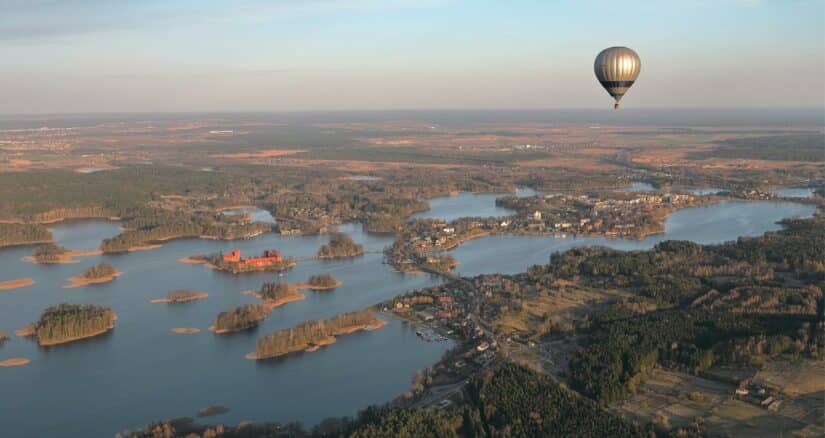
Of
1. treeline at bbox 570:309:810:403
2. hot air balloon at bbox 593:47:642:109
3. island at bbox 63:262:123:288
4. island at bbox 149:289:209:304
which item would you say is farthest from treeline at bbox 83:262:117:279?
hot air balloon at bbox 593:47:642:109

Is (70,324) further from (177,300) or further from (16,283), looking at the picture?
(16,283)

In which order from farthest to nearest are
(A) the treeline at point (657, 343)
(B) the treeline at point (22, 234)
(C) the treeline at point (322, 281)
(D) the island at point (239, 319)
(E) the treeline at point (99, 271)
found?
(B) the treeline at point (22, 234), (E) the treeline at point (99, 271), (C) the treeline at point (322, 281), (D) the island at point (239, 319), (A) the treeline at point (657, 343)

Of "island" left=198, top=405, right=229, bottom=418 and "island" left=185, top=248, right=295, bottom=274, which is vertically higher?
"island" left=185, top=248, right=295, bottom=274

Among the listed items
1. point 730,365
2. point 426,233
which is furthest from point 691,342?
point 426,233

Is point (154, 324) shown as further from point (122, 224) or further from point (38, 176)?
point (38, 176)

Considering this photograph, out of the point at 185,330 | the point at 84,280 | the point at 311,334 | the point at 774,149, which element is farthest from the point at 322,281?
the point at 774,149

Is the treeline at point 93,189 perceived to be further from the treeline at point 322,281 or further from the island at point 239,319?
the island at point 239,319

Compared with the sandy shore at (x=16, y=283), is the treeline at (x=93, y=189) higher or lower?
higher

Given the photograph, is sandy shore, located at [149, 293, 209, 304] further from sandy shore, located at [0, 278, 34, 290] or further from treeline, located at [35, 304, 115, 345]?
sandy shore, located at [0, 278, 34, 290]

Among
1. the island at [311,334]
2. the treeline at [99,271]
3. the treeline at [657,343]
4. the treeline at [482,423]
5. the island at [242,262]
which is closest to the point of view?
the treeline at [482,423]

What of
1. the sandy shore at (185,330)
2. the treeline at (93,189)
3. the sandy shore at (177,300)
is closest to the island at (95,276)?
the sandy shore at (177,300)
